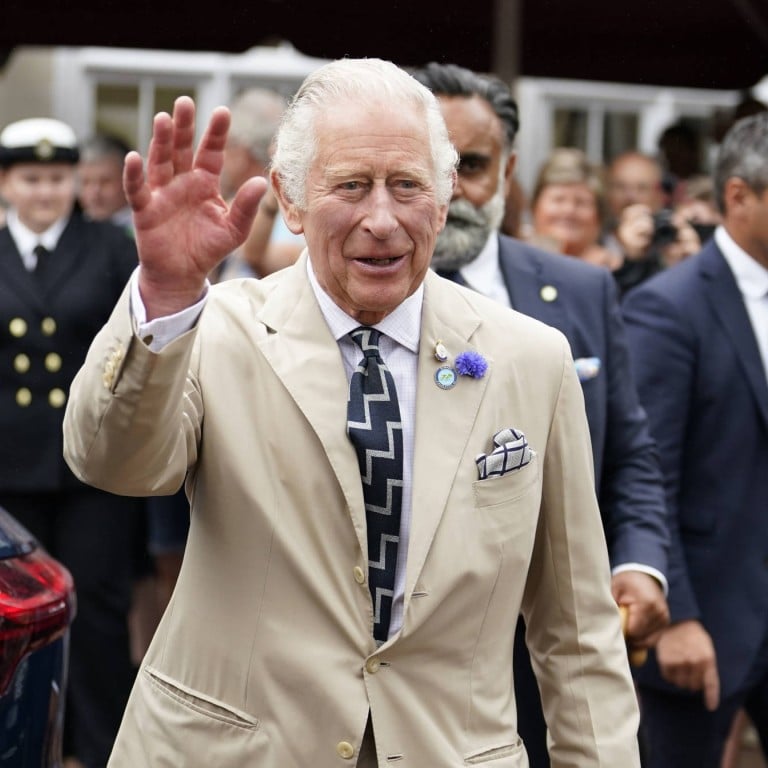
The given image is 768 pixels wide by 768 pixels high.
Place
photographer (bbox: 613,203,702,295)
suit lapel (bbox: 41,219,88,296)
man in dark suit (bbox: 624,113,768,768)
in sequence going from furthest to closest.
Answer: photographer (bbox: 613,203,702,295)
suit lapel (bbox: 41,219,88,296)
man in dark suit (bbox: 624,113,768,768)

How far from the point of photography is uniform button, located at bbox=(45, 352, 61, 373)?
5812mm

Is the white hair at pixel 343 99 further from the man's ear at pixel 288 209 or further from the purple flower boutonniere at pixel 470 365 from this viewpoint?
the purple flower boutonniere at pixel 470 365

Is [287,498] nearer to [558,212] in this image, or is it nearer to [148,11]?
[558,212]

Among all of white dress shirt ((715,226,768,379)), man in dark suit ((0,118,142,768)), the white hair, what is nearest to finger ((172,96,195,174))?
the white hair

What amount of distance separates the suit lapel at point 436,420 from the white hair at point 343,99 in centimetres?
20

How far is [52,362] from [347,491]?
3357 millimetres

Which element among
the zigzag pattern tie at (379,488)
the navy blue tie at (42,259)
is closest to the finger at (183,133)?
the zigzag pattern tie at (379,488)

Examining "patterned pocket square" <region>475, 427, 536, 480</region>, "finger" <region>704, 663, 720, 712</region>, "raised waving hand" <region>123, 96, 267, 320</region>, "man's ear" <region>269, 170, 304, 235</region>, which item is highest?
"raised waving hand" <region>123, 96, 267, 320</region>

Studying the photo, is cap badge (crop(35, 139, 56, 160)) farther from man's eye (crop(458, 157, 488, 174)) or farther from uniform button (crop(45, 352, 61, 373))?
man's eye (crop(458, 157, 488, 174))

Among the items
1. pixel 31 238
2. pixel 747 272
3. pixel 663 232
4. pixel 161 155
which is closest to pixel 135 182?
pixel 161 155

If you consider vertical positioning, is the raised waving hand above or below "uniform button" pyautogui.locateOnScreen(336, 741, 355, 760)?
above

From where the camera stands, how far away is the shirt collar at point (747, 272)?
459 centimetres

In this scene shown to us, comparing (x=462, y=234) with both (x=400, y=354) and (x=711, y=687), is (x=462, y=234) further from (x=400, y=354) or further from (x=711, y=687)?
(x=711, y=687)

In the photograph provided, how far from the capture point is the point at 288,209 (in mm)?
2920
